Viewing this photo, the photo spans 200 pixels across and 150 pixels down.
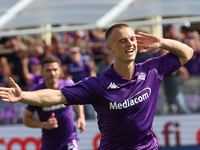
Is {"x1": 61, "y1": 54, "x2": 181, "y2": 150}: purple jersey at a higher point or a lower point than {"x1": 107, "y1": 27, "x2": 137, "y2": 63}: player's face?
lower

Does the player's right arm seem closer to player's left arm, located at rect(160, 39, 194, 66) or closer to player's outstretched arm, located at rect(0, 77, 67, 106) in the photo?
player's outstretched arm, located at rect(0, 77, 67, 106)

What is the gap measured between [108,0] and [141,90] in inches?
276

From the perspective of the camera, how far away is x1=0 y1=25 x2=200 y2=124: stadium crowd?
910 cm

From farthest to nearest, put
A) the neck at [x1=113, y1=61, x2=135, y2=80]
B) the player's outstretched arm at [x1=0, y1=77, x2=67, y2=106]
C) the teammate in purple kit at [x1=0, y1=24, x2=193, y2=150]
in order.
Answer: the neck at [x1=113, y1=61, x2=135, y2=80]
the teammate in purple kit at [x1=0, y1=24, x2=193, y2=150]
the player's outstretched arm at [x1=0, y1=77, x2=67, y2=106]

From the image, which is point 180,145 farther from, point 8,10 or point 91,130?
point 8,10

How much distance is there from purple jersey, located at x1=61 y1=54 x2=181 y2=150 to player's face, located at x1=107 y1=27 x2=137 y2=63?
10.1 inches

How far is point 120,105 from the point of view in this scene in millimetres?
4090

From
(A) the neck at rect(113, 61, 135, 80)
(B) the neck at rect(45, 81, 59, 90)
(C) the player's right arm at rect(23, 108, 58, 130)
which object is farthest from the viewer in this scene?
(B) the neck at rect(45, 81, 59, 90)

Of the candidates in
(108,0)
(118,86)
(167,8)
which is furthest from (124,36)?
(108,0)

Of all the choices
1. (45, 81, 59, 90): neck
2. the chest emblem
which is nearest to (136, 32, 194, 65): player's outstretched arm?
the chest emblem

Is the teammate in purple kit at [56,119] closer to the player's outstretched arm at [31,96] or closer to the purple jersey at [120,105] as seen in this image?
the purple jersey at [120,105]

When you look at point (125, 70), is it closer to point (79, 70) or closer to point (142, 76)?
point (142, 76)

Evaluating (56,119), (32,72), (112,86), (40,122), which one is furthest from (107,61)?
(112,86)

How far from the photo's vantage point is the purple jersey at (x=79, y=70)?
9.67 metres
